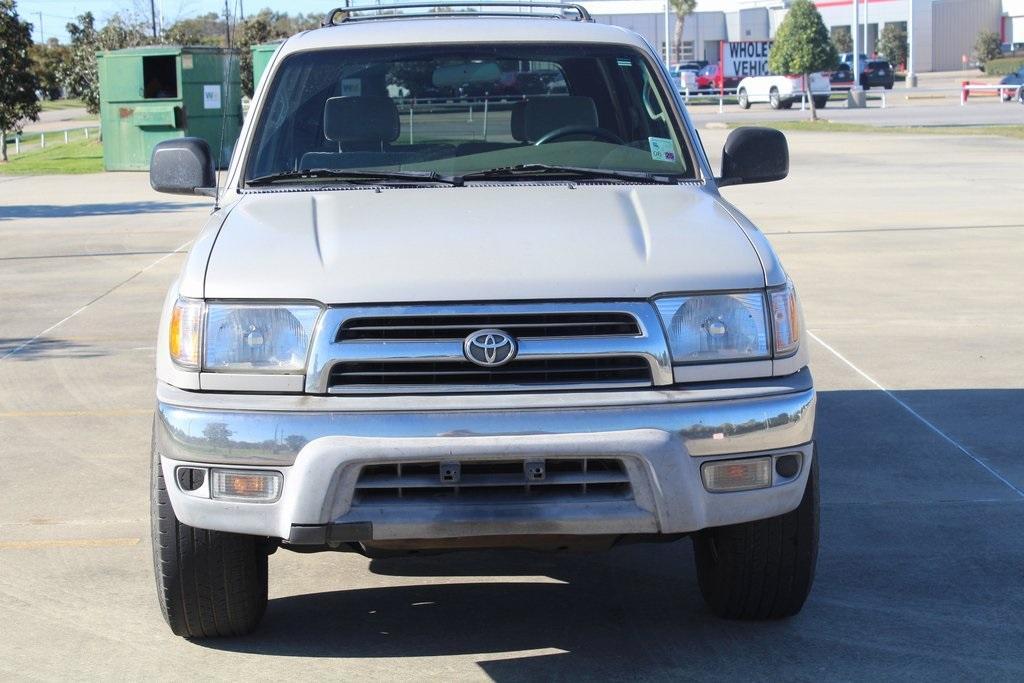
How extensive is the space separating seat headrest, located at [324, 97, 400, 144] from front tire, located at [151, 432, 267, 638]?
5.25ft

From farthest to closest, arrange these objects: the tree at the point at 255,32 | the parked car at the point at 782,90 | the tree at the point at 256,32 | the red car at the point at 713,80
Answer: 1. the red car at the point at 713,80
2. the parked car at the point at 782,90
3. the tree at the point at 255,32
4. the tree at the point at 256,32

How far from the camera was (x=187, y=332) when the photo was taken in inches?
159

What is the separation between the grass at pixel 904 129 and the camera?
32469 mm

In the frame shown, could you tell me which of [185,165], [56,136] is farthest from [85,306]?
[56,136]

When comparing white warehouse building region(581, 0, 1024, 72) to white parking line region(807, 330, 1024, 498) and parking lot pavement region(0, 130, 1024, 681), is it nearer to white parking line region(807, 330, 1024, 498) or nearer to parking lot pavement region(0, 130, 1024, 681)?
white parking line region(807, 330, 1024, 498)

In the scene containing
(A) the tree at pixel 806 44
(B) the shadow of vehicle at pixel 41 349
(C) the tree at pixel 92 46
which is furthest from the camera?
(A) the tree at pixel 806 44

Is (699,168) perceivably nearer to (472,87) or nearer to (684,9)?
(472,87)

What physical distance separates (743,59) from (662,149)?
194 feet

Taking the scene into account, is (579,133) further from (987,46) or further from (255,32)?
(987,46)

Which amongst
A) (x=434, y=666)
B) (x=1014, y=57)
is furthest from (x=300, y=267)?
(x=1014, y=57)

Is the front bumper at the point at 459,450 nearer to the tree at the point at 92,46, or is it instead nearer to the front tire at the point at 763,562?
the front tire at the point at 763,562

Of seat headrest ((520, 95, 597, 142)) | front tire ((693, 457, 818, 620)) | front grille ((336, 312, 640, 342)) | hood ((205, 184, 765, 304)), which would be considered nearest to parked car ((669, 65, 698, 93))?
seat headrest ((520, 95, 597, 142))

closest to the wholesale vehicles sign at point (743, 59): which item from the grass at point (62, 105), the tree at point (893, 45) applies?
the tree at point (893, 45)

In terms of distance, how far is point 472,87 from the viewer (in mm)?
5578
